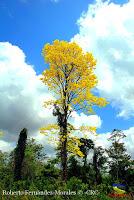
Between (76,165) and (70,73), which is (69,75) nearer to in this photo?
(70,73)

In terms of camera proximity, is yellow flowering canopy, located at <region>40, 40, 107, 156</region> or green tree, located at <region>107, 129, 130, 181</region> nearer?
yellow flowering canopy, located at <region>40, 40, 107, 156</region>

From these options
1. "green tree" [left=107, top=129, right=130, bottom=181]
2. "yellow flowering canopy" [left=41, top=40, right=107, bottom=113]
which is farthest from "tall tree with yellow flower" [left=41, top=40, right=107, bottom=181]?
"green tree" [left=107, top=129, right=130, bottom=181]

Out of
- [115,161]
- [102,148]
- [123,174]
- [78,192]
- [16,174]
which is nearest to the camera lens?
[78,192]

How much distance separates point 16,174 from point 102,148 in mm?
31141

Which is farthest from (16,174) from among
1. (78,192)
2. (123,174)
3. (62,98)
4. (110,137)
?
(110,137)

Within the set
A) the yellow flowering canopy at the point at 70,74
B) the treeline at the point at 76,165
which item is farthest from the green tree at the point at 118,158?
the yellow flowering canopy at the point at 70,74

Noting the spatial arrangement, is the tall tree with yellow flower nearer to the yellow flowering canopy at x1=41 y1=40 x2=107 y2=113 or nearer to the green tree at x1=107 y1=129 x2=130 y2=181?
the yellow flowering canopy at x1=41 y1=40 x2=107 y2=113

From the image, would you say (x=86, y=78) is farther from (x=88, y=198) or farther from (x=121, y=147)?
(x=121, y=147)

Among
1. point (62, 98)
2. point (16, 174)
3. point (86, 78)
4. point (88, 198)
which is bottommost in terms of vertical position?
point (88, 198)

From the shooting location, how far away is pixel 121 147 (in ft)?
180

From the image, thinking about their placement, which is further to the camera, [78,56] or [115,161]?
[115,161]

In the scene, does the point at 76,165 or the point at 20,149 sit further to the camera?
the point at 76,165

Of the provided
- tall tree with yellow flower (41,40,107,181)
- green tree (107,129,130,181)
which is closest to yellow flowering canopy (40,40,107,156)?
tall tree with yellow flower (41,40,107,181)

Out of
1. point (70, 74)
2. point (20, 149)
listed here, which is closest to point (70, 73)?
point (70, 74)
